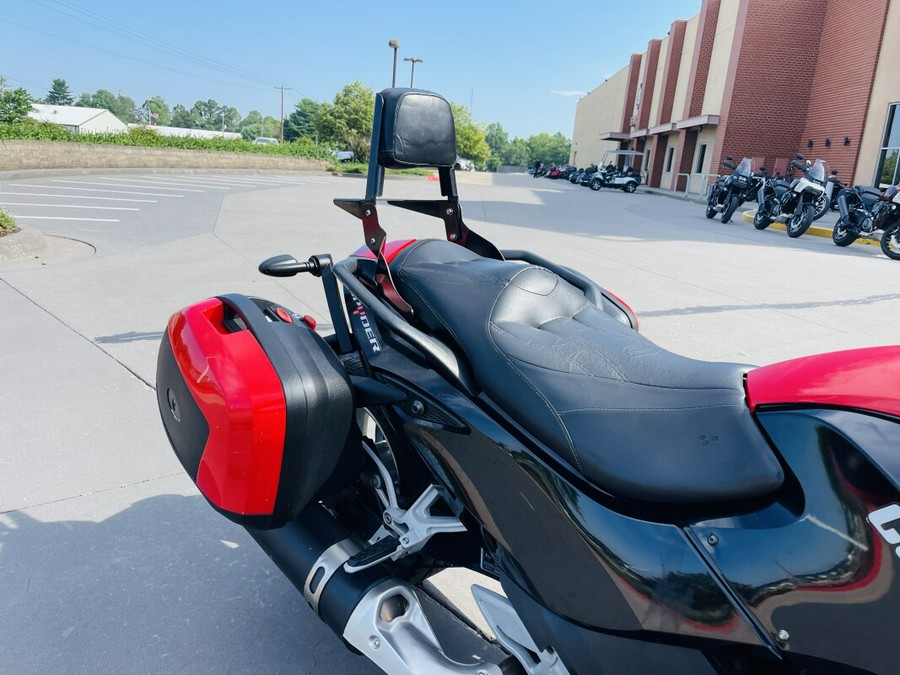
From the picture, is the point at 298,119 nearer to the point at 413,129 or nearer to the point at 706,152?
the point at 706,152

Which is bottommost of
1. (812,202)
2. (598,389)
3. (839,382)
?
(598,389)

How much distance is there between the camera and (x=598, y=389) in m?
1.29

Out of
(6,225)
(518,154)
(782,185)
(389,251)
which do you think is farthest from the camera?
(518,154)

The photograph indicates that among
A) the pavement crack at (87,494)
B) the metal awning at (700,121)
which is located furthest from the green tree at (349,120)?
the pavement crack at (87,494)

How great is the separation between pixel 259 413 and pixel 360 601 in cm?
51

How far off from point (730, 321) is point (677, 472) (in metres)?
4.73

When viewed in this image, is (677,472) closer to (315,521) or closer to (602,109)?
(315,521)

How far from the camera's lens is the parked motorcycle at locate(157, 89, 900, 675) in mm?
1058

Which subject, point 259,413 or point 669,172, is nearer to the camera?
point 259,413

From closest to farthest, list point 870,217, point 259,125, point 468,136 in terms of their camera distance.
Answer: point 870,217
point 468,136
point 259,125

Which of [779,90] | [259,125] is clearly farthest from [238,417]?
[259,125]

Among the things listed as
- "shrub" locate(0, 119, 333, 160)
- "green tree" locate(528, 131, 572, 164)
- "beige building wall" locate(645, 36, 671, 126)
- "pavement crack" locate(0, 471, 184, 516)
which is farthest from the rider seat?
"green tree" locate(528, 131, 572, 164)

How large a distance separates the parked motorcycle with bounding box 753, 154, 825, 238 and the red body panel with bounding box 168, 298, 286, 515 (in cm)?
1334

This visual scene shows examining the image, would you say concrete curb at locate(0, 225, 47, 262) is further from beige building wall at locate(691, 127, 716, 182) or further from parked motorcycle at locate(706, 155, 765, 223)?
beige building wall at locate(691, 127, 716, 182)
